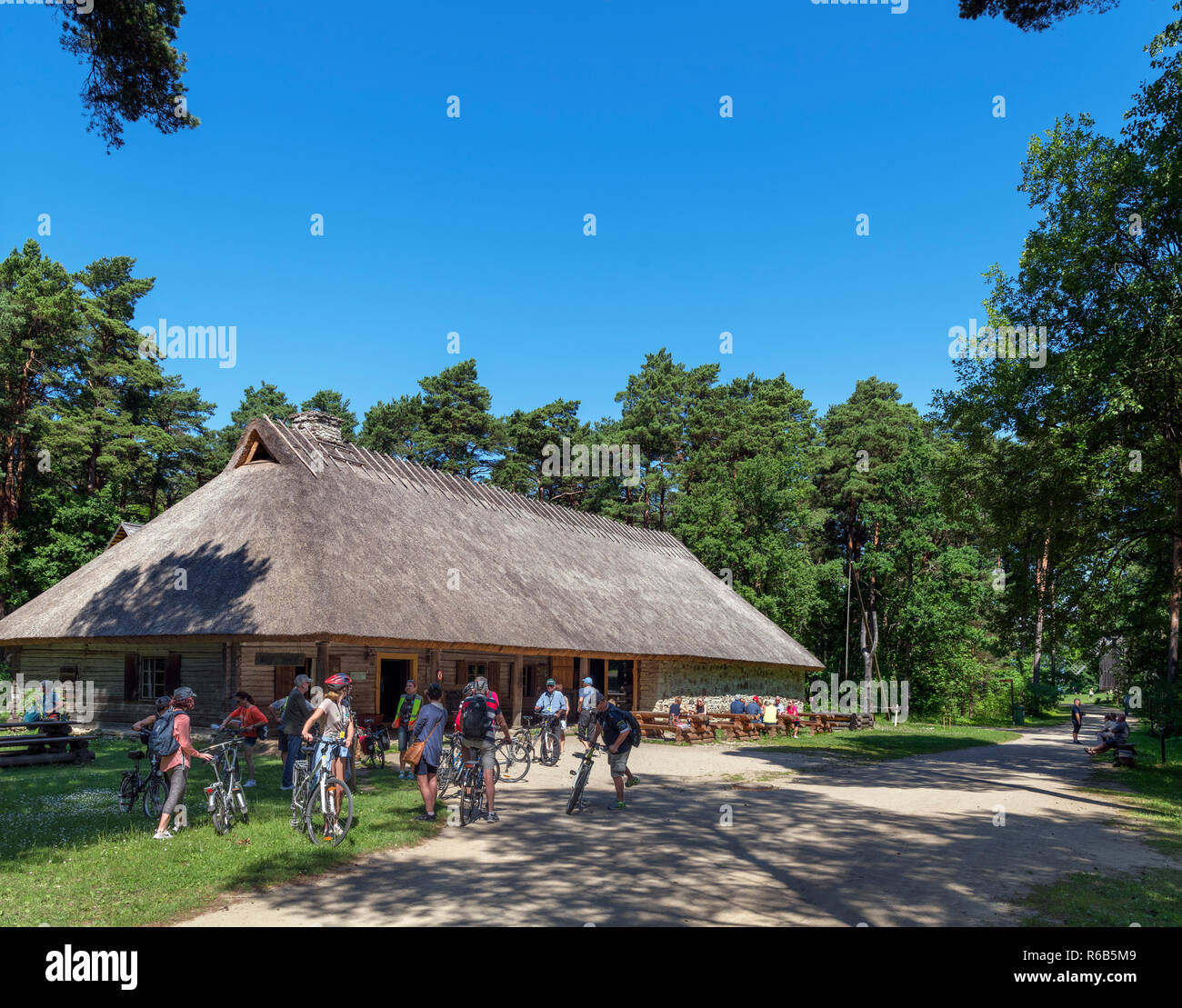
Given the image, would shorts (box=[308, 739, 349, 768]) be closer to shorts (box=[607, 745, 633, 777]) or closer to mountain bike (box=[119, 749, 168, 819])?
mountain bike (box=[119, 749, 168, 819])

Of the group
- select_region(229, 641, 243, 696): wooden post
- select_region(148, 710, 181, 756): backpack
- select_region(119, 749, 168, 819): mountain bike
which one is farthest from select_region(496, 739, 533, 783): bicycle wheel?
select_region(148, 710, 181, 756): backpack

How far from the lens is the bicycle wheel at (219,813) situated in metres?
9.94

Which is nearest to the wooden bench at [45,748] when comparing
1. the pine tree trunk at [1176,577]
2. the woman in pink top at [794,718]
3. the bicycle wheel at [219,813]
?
the bicycle wheel at [219,813]

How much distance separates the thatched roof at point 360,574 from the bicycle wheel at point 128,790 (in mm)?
6950

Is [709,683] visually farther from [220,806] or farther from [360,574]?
[220,806]

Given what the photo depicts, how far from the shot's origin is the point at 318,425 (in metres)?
29.8

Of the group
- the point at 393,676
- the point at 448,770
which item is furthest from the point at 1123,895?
the point at 393,676

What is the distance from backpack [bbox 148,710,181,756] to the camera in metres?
9.80

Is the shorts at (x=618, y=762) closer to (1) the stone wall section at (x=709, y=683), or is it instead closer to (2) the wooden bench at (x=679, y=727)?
(2) the wooden bench at (x=679, y=727)

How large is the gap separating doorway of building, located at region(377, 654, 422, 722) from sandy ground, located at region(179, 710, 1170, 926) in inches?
356

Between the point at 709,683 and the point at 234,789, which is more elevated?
the point at 234,789

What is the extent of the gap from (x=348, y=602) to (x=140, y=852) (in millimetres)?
10929
